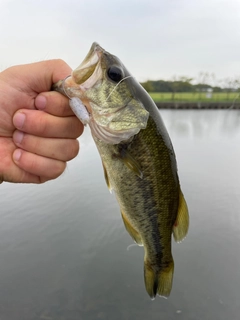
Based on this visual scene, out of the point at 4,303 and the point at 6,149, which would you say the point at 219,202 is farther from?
the point at 6,149

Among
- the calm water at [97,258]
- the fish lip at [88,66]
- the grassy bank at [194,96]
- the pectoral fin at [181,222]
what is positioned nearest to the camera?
the fish lip at [88,66]

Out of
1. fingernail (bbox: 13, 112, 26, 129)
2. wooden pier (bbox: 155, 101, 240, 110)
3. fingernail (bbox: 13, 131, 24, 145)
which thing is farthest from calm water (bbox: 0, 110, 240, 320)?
wooden pier (bbox: 155, 101, 240, 110)

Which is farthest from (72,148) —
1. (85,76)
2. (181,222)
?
(181,222)

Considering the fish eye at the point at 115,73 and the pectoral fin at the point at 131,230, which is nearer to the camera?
the fish eye at the point at 115,73

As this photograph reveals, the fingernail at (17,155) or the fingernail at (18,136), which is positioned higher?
the fingernail at (18,136)

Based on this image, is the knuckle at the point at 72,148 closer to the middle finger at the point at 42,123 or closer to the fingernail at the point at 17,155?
the middle finger at the point at 42,123

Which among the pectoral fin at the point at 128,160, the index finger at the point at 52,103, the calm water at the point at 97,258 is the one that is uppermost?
the index finger at the point at 52,103

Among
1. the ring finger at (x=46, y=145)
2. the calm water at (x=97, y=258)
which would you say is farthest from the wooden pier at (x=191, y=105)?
the ring finger at (x=46, y=145)

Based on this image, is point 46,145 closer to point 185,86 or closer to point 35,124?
point 35,124

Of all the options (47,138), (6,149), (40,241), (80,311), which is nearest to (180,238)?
(47,138)
